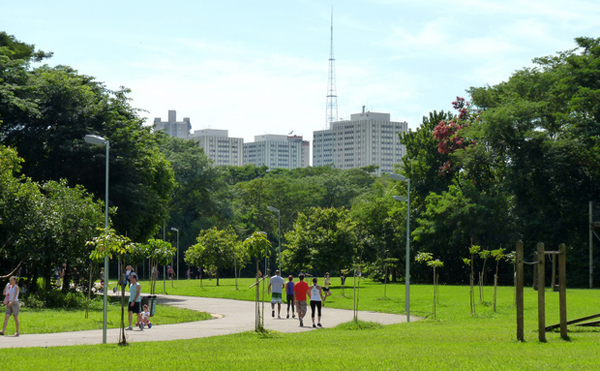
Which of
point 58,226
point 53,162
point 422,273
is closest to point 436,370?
point 58,226

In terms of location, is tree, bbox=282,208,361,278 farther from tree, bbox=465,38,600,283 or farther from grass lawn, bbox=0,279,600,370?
grass lawn, bbox=0,279,600,370

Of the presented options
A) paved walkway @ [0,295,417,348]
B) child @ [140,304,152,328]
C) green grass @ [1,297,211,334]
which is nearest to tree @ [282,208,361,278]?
paved walkway @ [0,295,417,348]

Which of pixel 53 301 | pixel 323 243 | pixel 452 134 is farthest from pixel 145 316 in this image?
pixel 452 134

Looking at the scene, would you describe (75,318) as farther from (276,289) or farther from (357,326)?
(357,326)

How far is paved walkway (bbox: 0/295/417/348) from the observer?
18.5 meters

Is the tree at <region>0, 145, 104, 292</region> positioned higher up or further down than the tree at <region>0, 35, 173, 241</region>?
further down

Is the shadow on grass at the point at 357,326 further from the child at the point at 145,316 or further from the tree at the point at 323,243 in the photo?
the tree at the point at 323,243

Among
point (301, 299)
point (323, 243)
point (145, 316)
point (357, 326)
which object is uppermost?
point (323, 243)

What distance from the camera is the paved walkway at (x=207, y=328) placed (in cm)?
1845

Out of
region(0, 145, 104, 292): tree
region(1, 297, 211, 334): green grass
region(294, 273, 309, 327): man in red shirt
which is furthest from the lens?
region(0, 145, 104, 292): tree

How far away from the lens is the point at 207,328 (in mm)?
22969

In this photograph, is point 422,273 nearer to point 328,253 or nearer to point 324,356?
point 328,253

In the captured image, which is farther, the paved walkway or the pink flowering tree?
the pink flowering tree

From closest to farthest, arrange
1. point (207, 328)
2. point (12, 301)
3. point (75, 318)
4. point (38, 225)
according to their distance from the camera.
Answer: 1. point (12, 301)
2. point (207, 328)
3. point (75, 318)
4. point (38, 225)
